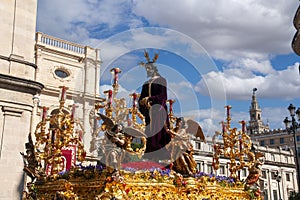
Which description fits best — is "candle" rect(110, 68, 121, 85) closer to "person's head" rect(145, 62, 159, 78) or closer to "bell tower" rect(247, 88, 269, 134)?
"person's head" rect(145, 62, 159, 78)

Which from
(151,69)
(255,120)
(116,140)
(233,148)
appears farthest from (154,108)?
(255,120)

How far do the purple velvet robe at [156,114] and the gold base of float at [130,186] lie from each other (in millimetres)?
1407

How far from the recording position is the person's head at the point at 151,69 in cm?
1080

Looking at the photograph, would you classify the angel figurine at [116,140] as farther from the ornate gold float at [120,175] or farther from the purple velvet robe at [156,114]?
the purple velvet robe at [156,114]

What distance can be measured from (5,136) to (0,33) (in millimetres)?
5339

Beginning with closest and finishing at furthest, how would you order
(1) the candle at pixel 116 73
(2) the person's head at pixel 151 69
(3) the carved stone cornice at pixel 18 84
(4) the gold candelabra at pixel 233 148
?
(1) the candle at pixel 116 73, (2) the person's head at pixel 151 69, (4) the gold candelabra at pixel 233 148, (3) the carved stone cornice at pixel 18 84

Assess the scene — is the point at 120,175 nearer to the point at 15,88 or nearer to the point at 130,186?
the point at 130,186

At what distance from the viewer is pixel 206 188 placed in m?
10.2

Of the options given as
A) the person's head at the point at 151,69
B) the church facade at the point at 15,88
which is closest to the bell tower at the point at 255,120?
the church facade at the point at 15,88

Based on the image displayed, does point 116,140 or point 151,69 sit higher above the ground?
point 151,69

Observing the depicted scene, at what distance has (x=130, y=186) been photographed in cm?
880

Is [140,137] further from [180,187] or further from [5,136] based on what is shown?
[5,136]

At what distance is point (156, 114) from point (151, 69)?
4.63 ft

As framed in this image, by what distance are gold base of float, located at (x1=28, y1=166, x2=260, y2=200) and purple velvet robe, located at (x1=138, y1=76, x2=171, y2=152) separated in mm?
1407
